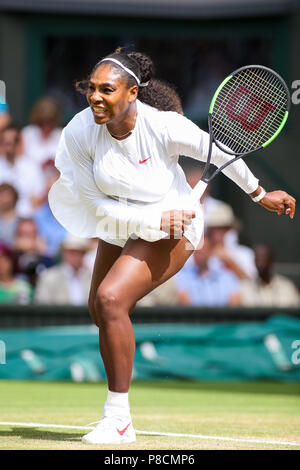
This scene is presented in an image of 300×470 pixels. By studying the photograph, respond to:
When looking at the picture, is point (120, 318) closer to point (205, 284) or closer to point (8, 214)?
point (205, 284)

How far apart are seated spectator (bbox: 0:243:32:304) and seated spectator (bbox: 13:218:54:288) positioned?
8.3 inches

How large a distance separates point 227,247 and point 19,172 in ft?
7.66

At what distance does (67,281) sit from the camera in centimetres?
923

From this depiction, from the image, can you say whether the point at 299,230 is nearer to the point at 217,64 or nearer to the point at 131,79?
the point at 217,64

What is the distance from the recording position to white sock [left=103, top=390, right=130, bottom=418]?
14.7 feet

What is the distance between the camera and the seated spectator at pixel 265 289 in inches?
369

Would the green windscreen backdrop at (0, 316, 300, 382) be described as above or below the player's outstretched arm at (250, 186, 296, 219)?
above

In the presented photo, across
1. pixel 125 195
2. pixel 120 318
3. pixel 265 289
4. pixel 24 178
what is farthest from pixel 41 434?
pixel 24 178

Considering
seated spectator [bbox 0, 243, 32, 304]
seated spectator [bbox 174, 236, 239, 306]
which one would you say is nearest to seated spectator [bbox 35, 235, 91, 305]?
seated spectator [bbox 0, 243, 32, 304]

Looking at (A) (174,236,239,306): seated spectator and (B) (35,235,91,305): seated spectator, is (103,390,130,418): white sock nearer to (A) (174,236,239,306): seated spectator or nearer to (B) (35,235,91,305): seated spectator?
(B) (35,235,91,305): seated spectator

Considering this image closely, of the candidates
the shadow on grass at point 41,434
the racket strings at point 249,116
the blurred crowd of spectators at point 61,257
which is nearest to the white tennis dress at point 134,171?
the racket strings at point 249,116

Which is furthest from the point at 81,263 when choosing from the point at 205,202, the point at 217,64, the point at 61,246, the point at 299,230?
the point at 217,64

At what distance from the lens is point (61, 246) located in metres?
9.60

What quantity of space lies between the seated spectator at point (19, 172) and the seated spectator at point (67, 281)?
0.98 meters
